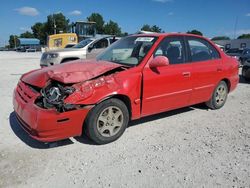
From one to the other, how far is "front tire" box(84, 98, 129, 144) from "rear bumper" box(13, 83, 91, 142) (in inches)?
5.5

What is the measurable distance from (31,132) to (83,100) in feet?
2.79

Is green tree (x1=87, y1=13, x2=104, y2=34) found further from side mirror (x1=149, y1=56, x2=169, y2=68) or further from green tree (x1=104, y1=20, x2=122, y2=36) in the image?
side mirror (x1=149, y1=56, x2=169, y2=68)

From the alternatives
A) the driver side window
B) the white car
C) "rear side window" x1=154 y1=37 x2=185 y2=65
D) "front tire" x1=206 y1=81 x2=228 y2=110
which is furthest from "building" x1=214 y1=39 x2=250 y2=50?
"rear side window" x1=154 y1=37 x2=185 y2=65

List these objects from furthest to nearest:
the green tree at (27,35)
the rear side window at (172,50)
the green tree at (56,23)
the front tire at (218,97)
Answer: the green tree at (27,35)
the green tree at (56,23)
the front tire at (218,97)
the rear side window at (172,50)

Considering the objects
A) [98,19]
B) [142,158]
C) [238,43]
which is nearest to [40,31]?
[98,19]

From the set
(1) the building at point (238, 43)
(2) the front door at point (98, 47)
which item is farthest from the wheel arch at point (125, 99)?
(1) the building at point (238, 43)

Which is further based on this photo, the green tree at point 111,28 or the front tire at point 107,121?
the green tree at point 111,28

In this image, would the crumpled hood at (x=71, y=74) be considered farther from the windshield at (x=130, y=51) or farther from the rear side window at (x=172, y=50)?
the rear side window at (x=172, y=50)

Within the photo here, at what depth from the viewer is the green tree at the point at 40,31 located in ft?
320

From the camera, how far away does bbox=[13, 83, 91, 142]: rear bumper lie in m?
3.37

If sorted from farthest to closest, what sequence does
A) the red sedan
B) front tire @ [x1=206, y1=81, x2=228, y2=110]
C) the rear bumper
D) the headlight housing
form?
the headlight housing, front tire @ [x1=206, y1=81, x2=228, y2=110], the red sedan, the rear bumper

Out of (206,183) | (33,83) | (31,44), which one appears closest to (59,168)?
(33,83)

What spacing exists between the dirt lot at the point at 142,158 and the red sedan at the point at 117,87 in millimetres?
315

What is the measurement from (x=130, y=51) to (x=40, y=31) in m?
103
